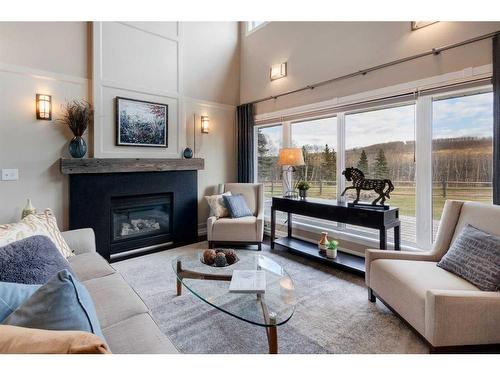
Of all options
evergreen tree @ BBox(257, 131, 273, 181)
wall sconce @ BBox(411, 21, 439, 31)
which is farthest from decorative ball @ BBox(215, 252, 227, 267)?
wall sconce @ BBox(411, 21, 439, 31)

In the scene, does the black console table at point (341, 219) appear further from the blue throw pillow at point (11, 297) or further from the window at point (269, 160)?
the blue throw pillow at point (11, 297)

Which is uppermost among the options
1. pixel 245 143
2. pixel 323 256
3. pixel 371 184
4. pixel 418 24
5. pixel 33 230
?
pixel 418 24

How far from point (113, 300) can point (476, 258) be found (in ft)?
7.62

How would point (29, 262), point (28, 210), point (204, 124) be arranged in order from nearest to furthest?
point (29, 262)
point (28, 210)
point (204, 124)

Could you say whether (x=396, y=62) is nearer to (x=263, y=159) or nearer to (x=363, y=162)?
(x=363, y=162)

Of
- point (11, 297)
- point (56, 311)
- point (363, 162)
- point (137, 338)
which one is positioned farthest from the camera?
point (363, 162)

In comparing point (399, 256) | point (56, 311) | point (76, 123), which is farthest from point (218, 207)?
point (56, 311)

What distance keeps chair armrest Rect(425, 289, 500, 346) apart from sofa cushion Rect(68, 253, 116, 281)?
2.14 m

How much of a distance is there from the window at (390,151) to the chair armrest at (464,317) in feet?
4.80

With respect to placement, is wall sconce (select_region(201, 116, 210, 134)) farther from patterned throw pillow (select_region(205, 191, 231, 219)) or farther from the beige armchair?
the beige armchair

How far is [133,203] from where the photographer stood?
3.74 meters

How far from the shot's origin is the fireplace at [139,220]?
3617 mm
